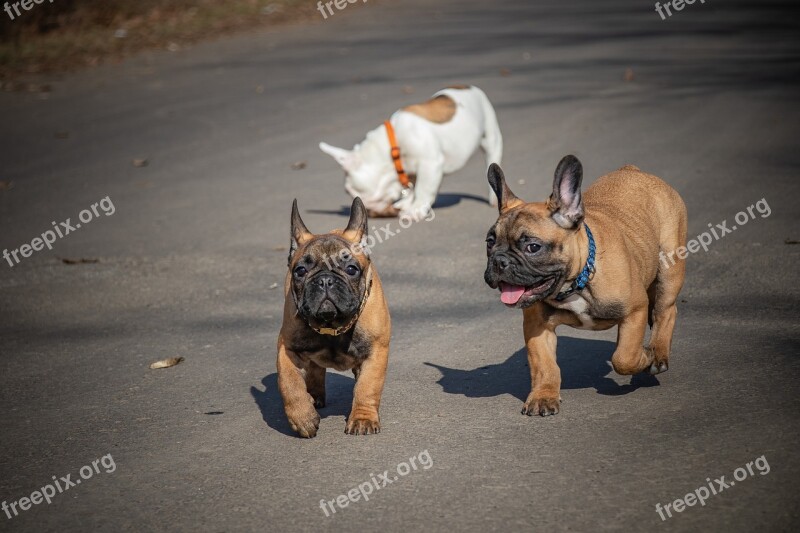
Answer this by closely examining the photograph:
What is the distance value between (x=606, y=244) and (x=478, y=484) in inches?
65.4

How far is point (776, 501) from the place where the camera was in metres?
4.55

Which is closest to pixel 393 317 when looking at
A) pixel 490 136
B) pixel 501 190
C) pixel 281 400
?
pixel 281 400

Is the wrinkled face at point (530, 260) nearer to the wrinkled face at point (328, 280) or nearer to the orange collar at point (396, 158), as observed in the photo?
the wrinkled face at point (328, 280)

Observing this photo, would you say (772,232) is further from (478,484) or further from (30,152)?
(30,152)

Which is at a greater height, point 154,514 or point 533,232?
point 533,232

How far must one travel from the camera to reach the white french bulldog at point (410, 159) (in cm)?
1098

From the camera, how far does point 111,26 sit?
25.8m

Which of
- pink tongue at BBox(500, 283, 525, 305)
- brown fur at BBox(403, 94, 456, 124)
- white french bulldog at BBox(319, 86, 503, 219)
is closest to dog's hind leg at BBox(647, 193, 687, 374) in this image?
pink tongue at BBox(500, 283, 525, 305)

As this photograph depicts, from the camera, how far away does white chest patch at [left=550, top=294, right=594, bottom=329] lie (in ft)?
19.1

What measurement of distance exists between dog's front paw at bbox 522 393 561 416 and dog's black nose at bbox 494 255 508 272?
2.73 ft

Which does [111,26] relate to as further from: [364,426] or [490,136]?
[364,426]

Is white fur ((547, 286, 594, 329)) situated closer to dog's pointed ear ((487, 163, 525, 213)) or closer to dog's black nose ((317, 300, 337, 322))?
dog's pointed ear ((487, 163, 525, 213))

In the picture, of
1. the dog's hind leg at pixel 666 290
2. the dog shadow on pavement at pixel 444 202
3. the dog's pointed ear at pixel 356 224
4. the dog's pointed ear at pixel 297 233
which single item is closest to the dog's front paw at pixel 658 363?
the dog's hind leg at pixel 666 290

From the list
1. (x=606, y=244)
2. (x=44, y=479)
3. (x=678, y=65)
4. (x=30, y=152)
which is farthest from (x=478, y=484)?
(x=678, y=65)
